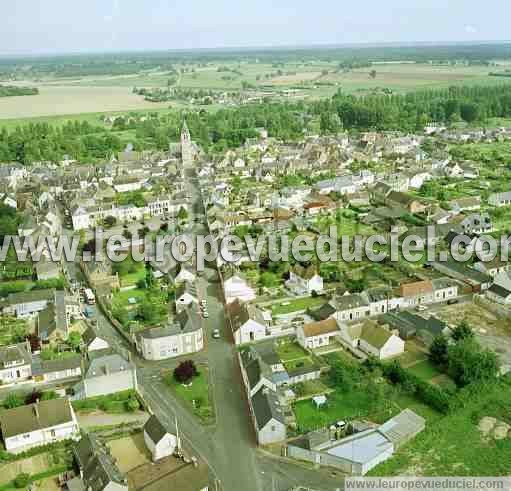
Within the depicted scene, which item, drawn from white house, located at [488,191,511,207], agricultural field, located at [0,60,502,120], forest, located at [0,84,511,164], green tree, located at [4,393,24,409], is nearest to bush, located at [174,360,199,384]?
green tree, located at [4,393,24,409]

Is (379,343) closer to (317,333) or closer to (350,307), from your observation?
(317,333)

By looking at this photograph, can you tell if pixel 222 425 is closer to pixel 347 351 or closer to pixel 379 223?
pixel 347 351

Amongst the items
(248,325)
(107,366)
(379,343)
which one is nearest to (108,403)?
(107,366)

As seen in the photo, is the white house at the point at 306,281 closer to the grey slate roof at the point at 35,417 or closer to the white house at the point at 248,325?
the white house at the point at 248,325

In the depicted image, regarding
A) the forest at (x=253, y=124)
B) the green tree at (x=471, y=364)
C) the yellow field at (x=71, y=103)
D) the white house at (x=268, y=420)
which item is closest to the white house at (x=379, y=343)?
the green tree at (x=471, y=364)

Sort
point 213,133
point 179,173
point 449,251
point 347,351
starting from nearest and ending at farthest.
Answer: point 347,351 < point 449,251 < point 179,173 < point 213,133

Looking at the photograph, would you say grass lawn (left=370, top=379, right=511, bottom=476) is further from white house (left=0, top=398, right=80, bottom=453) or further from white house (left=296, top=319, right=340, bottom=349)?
white house (left=0, top=398, right=80, bottom=453)

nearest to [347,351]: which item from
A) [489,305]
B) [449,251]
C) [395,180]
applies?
[489,305]
